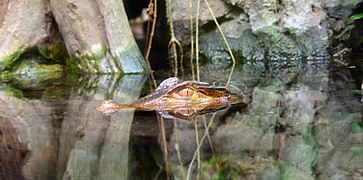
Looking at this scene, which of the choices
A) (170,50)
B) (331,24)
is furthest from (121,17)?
(331,24)

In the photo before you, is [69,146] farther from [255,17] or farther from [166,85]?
[255,17]

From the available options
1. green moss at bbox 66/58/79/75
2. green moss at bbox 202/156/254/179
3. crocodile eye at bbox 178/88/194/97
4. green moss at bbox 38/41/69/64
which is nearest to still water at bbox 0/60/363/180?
green moss at bbox 202/156/254/179

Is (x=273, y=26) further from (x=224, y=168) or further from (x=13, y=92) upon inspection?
(x=224, y=168)

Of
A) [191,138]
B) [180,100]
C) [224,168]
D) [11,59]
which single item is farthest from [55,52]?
[224,168]

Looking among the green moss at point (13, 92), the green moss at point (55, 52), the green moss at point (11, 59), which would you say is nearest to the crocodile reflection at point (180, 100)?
the green moss at point (13, 92)

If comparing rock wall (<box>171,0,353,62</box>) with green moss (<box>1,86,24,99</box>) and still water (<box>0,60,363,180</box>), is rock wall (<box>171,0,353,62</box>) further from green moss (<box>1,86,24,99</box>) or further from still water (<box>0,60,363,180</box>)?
green moss (<box>1,86,24,99</box>)
